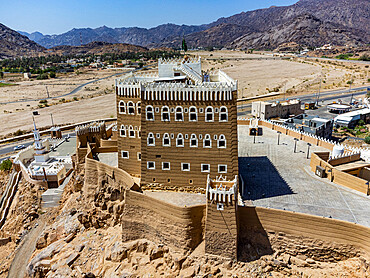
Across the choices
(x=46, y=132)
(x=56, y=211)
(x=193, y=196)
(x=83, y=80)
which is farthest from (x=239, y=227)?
(x=83, y=80)

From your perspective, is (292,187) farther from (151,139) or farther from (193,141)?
(151,139)

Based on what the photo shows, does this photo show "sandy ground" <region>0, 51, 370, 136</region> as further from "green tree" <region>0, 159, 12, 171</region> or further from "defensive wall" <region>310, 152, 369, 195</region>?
"defensive wall" <region>310, 152, 369, 195</region>

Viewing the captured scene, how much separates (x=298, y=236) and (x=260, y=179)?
352 inches

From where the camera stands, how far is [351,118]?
68.4 m

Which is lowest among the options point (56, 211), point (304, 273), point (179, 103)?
point (56, 211)

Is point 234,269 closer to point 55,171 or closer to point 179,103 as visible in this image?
point 179,103

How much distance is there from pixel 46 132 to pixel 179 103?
56.8 m

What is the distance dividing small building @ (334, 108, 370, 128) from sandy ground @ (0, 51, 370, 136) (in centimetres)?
3595

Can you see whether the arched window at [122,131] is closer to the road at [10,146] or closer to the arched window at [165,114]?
the arched window at [165,114]

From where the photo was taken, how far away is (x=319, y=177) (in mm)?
33875

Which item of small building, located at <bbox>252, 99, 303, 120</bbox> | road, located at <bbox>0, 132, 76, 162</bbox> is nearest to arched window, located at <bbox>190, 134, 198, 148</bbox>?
small building, located at <bbox>252, 99, 303, 120</bbox>

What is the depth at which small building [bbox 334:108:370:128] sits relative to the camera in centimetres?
6788

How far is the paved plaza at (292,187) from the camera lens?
27.4 m

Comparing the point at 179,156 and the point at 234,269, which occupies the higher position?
the point at 179,156
